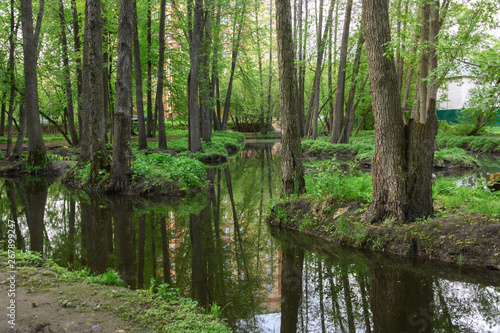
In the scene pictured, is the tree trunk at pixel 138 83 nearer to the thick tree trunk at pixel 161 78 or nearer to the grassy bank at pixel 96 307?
the thick tree trunk at pixel 161 78

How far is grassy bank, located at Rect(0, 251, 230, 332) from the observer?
308cm

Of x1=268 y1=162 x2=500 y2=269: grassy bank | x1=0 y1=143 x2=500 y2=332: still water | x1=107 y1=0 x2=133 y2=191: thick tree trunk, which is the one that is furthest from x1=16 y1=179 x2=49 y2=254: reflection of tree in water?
x1=268 y1=162 x2=500 y2=269: grassy bank

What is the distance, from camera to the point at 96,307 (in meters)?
3.40

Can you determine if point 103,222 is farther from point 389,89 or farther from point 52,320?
point 389,89

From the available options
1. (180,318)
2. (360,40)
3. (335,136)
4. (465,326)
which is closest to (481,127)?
(335,136)

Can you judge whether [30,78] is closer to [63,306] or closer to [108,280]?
[108,280]

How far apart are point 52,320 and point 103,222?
476 cm

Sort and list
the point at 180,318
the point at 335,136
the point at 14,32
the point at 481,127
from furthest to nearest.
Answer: the point at 481,127, the point at 335,136, the point at 14,32, the point at 180,318

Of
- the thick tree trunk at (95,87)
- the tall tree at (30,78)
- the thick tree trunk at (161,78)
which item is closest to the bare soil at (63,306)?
the thick tree trunk at (95,87)

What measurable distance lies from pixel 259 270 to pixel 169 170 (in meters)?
7.00

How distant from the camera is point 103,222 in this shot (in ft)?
25.0

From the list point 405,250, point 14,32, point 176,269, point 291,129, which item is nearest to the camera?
point 176,269

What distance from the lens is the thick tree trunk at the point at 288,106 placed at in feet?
23.9

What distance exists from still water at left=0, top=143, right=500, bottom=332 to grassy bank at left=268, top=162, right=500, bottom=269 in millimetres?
321
